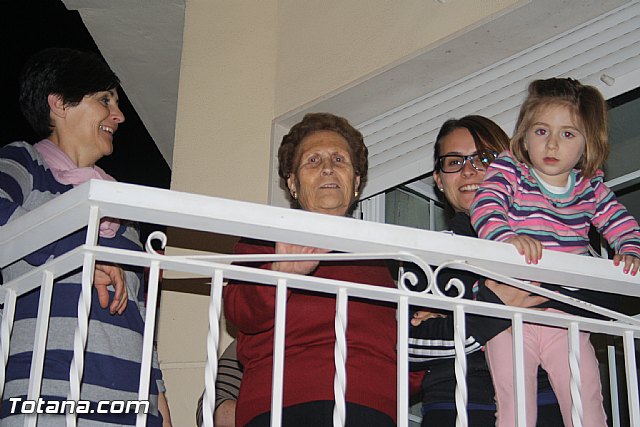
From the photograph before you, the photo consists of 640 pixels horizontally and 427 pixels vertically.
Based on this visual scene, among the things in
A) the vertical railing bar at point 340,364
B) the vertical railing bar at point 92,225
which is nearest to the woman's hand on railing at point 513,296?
the vertical railing bar at point 340,364

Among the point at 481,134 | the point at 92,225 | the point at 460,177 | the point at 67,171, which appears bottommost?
the point at 92,225

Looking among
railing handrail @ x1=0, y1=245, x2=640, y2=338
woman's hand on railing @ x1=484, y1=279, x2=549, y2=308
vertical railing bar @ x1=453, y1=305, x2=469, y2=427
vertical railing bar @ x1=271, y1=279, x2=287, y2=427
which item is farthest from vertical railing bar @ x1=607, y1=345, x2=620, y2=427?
vertical railing bar @ x1=271, y1=279, x2=287, y2=427

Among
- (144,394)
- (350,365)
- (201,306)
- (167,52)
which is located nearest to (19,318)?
(144,394)

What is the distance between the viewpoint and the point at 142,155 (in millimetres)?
6129

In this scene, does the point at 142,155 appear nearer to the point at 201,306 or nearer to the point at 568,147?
the point at 201,306

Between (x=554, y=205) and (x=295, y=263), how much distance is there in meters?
0.68

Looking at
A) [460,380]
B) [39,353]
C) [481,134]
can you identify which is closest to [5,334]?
[39,353]

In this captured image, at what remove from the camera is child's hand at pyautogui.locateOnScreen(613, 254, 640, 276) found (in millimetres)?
2100

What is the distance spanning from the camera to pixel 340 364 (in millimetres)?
1896

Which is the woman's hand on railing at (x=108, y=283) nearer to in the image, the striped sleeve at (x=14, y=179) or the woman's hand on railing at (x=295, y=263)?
the striped sleeve at (x=14, y=179)

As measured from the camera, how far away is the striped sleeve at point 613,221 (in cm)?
236

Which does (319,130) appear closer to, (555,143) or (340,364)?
(555,143)

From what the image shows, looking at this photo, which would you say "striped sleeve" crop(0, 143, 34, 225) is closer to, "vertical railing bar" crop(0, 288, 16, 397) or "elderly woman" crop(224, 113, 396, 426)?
"vertical railing bar" crop(0, 288, 16, 397)

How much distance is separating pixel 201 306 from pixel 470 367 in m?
1.47
